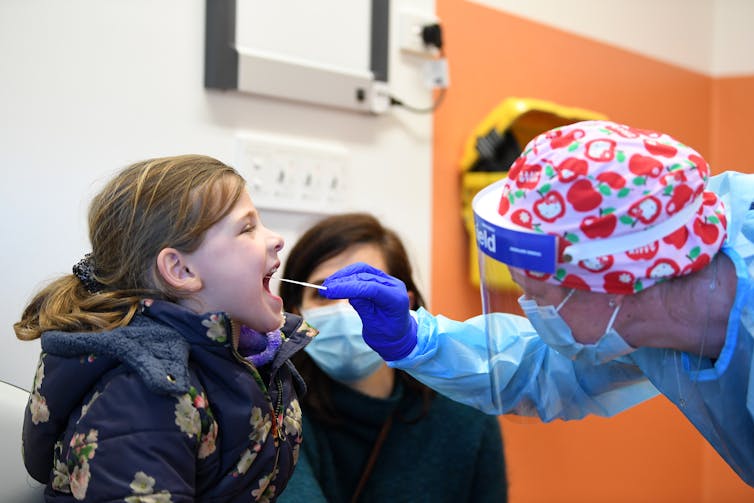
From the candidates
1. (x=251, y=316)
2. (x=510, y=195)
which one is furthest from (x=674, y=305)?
(x=251, y=316)

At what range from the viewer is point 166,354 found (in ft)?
3.79

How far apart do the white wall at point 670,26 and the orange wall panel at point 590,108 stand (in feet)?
0.14

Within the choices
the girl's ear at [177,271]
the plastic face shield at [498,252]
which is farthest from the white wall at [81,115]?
the plastic face shield at [498,252]

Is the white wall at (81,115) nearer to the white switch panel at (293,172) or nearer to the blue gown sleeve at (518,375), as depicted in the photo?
the white switch panel at (293,172)

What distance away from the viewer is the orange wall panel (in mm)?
2436

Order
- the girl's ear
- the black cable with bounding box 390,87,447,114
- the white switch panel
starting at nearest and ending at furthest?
the girl's ear, the white switch panel, the black cable with bounding box 390,87,447,114

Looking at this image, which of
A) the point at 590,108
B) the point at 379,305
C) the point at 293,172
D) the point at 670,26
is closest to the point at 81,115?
the point at 293,172

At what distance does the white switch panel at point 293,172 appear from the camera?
1.96 meters

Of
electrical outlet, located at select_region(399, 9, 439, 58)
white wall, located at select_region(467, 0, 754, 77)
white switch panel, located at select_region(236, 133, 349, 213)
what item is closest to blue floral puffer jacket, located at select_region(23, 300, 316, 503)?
white switch panel, located at select_region(236, 133, 349, 213)

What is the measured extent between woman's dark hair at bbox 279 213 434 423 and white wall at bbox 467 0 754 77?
1.04 metres

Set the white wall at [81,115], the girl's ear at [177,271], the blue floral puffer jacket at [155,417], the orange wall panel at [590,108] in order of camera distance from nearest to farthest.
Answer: the blue floral puffer jacket at [155,417] → the girl's ear at [177,271] → the white wall at [81,115] → the orange wall panel at [590,108]

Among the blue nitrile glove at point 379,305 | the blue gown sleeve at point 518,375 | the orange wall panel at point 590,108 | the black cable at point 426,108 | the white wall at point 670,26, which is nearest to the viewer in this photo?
the blue nitrile glove at point 379,305

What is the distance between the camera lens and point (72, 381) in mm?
1144

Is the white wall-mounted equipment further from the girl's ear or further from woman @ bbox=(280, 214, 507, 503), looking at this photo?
the girl's ear
